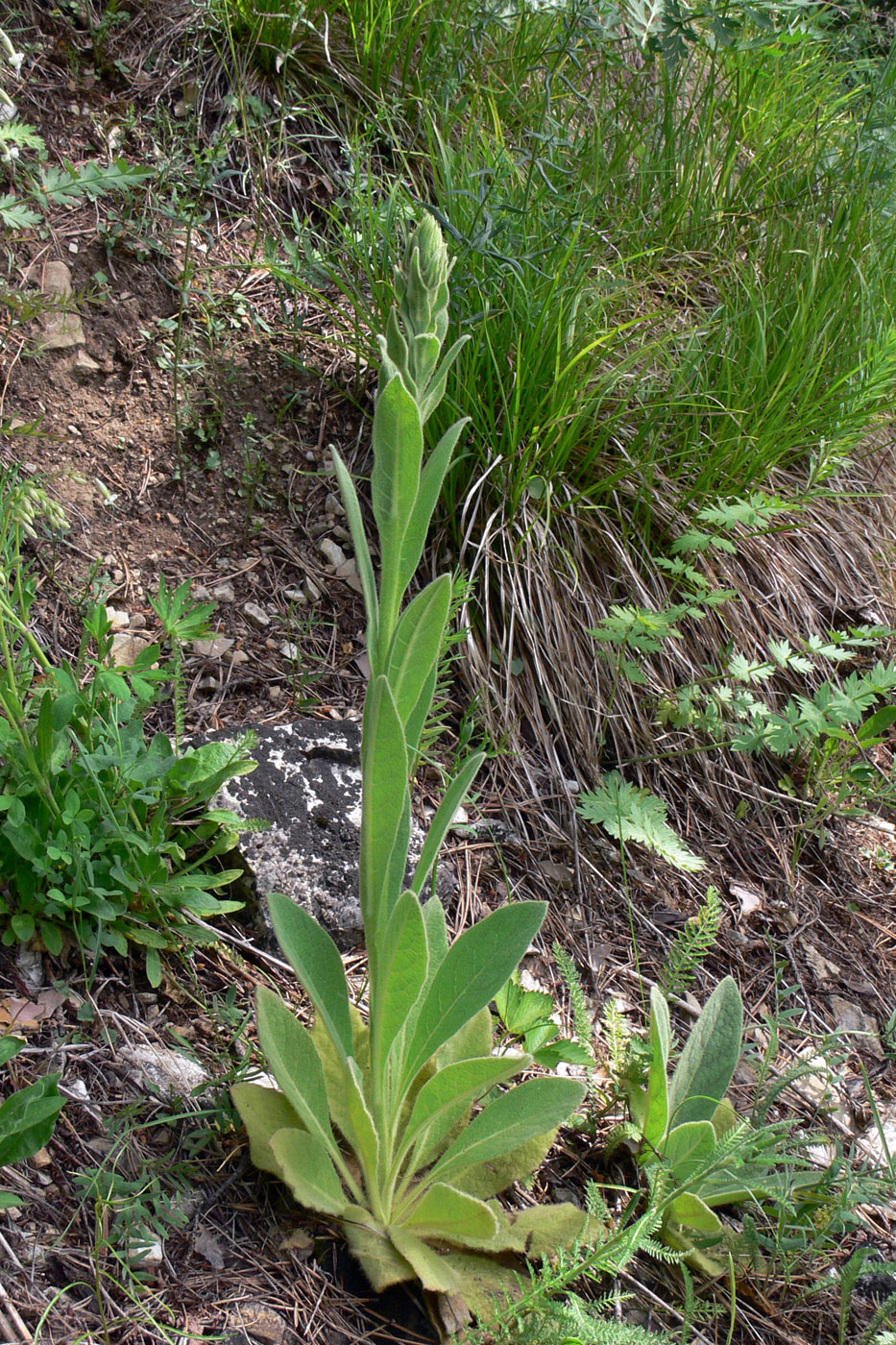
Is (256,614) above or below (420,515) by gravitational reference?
below

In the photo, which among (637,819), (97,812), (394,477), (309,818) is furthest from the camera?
(637,819)

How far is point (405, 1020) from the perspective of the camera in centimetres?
117

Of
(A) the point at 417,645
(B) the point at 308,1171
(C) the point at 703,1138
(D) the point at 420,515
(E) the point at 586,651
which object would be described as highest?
(D) the point at 420,515

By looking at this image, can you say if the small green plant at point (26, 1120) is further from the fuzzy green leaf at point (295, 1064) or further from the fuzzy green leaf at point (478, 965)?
the fuzzy green leaf at point (478, 965)

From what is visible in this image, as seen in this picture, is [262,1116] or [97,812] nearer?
[262,1116]

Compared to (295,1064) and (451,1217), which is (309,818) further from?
(451,1217)

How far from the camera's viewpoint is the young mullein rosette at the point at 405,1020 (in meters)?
1.01

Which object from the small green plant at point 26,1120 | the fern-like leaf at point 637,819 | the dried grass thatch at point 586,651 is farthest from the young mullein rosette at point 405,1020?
the dried grass thatch at point 586,651

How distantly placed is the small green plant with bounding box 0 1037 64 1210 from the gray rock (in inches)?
20.9

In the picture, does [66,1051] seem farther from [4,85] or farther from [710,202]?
[710,202]

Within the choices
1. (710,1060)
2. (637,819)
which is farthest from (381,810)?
(637,819)

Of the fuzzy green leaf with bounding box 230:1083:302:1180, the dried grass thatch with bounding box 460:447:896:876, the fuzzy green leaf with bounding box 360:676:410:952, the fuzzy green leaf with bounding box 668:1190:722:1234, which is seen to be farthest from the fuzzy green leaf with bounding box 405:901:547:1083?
the dried grass thatch with bounding box 460:447:896:876

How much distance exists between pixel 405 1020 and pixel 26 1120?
475mm

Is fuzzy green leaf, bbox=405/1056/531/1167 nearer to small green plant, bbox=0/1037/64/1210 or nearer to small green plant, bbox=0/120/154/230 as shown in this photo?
small green plant, bbox=0/1037/64/1210
